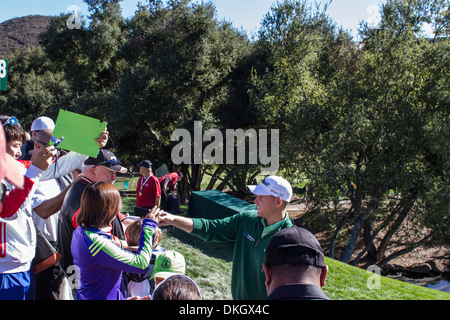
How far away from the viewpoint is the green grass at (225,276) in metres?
5.97

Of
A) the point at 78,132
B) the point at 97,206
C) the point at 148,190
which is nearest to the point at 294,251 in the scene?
the point at 97,206

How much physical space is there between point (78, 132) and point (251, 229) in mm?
1634

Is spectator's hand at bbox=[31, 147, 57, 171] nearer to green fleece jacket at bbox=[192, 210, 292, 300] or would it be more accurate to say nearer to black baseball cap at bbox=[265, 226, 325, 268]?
green fleece jacket at bbox=[192, 210, 292, 300]

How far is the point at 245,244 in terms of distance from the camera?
2.86m

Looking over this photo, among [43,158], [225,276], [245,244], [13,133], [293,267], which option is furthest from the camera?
[225,276]

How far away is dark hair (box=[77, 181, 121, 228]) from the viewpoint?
7.89 feet

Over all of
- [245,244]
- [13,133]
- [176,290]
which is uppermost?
[13,133]

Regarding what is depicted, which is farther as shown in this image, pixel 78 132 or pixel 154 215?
pixel 78 132

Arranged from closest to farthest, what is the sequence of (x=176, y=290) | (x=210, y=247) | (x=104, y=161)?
(x=176, y=290) < (x=104, y=161) < (x=210, y=247)

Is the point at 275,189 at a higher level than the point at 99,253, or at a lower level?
higher

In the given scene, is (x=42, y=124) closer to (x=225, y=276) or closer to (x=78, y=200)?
(x=78, y=200)

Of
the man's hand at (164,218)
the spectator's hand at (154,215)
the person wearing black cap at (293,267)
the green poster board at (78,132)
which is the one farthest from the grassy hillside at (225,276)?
the person wearing black cap at (293,267)
